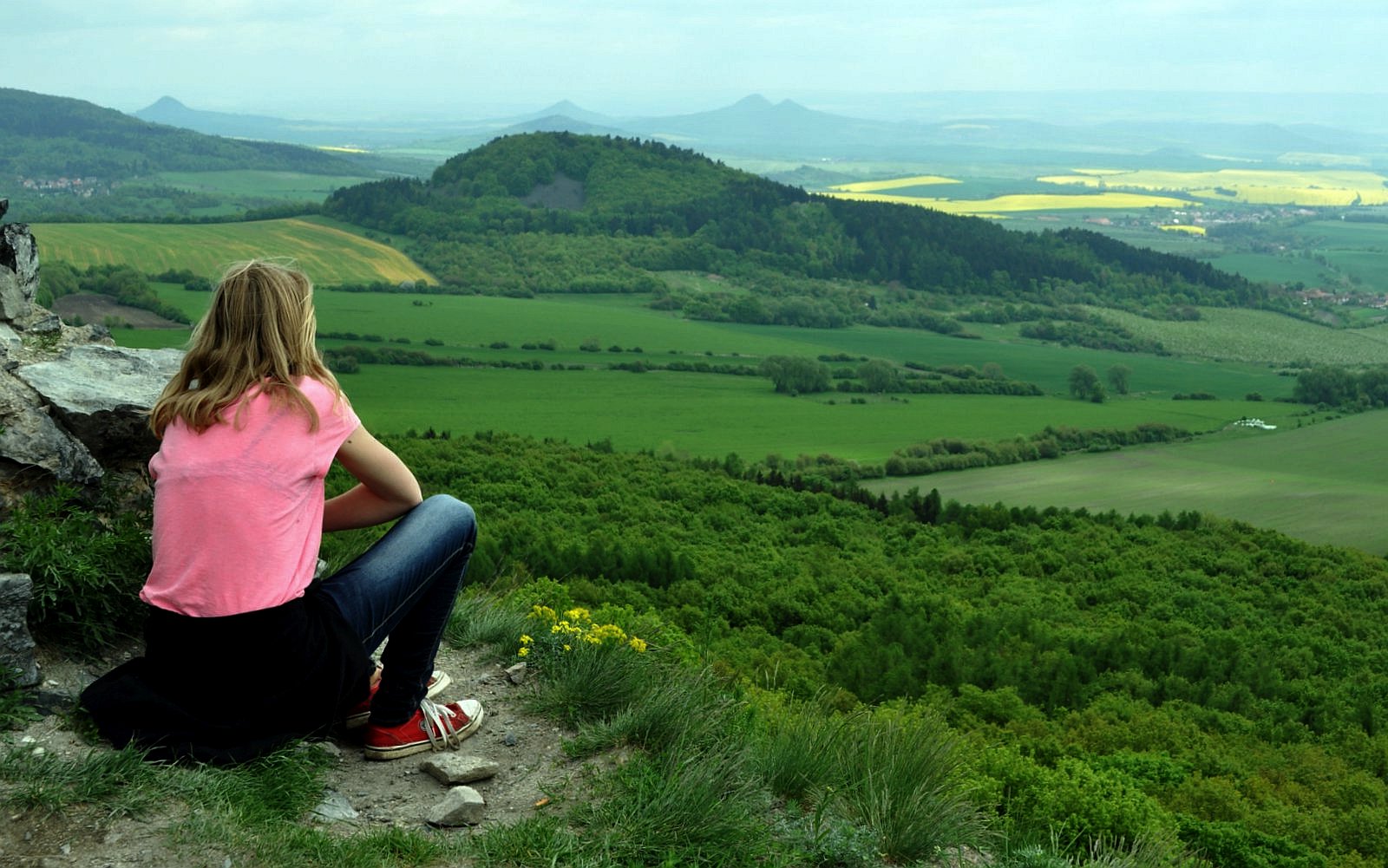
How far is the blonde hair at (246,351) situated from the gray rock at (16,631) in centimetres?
107

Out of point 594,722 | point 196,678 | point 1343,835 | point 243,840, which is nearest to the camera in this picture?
point 243,840

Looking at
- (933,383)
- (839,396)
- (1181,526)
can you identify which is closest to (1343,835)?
(1181,526)

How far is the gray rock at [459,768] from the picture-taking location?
219 inches

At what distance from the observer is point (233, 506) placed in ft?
16.1

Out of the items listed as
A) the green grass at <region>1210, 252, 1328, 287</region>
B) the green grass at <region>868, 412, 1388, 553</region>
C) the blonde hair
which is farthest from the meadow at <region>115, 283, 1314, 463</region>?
the green grass at <region>1210, 252, 1328, 287</region>

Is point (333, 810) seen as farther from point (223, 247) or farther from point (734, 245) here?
point (734, 245)

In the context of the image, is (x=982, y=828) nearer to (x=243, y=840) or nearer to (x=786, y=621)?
(x=243, y=840)

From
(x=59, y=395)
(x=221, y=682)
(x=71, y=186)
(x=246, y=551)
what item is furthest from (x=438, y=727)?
(x=71, y=186)

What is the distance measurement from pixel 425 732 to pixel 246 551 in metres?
1.49

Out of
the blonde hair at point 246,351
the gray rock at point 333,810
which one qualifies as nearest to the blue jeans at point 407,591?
the gray rock at point 333,810

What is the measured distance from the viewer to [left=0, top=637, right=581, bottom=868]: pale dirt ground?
443 cm

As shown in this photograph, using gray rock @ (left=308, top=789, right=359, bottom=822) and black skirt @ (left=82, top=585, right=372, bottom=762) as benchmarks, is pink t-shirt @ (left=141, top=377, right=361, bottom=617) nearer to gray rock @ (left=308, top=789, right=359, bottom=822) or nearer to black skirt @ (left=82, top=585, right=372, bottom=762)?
black skirt @ (left=82, top=585, right=372, bottom=762)

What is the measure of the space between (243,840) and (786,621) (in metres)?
21.9

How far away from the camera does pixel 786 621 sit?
25922 mm
